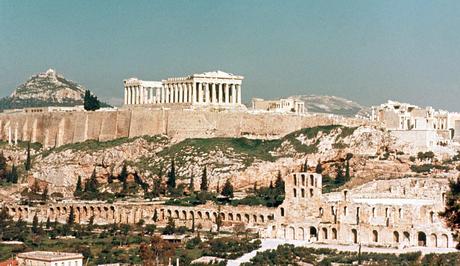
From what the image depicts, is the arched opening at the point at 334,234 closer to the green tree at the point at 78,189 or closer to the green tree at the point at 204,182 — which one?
the green tree at the point at 204,182

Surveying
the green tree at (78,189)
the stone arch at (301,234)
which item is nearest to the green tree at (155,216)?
the green tree at (78,189)

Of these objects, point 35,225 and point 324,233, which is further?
point 35,225

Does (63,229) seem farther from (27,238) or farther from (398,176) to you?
(398,176)

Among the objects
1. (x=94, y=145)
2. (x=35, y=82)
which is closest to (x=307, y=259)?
(x=94, y=145)

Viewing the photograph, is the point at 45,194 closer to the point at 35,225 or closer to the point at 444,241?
the point at 35,225

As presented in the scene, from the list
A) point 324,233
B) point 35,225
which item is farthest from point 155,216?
point 324,233

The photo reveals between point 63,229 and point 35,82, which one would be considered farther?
point 35,82

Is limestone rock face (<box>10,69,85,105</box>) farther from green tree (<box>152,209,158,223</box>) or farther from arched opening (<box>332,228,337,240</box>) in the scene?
arched opening (<box>332,228,337,240</box>)
